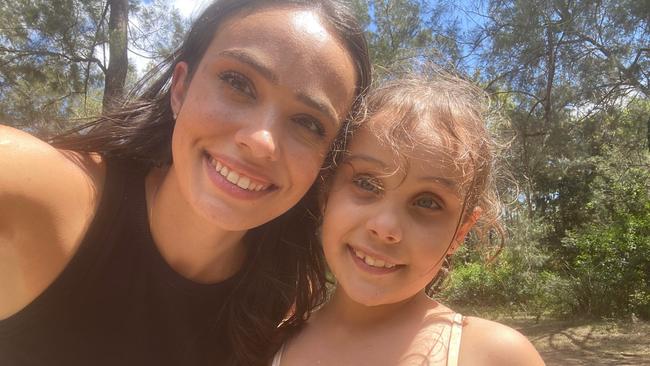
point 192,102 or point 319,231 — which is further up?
point 192,102

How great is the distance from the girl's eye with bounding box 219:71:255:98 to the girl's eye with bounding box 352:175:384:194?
388 mm

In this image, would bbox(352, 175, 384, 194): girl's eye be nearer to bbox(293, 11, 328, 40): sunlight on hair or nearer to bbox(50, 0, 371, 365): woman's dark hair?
bbox(50, 0, 371, 365): woman's dark hair

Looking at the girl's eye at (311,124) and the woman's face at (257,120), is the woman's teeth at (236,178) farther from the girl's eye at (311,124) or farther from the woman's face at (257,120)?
the girl's eye at (311,124)

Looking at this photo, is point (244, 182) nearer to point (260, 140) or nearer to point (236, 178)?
point (236, 178)

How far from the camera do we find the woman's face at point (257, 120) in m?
1.47

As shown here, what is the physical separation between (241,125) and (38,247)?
61 cm

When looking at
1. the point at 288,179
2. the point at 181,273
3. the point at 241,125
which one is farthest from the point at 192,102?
the point at 181,273

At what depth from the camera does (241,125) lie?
4.84ft

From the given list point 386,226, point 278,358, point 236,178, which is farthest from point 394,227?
point 278,358

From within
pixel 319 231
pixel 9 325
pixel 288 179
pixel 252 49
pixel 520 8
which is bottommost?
pixel 9 325

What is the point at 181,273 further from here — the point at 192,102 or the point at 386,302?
the point at 386,302

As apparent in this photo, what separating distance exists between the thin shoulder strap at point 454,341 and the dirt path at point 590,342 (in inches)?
221

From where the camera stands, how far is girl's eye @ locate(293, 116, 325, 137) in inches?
61.1

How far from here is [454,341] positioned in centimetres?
141
